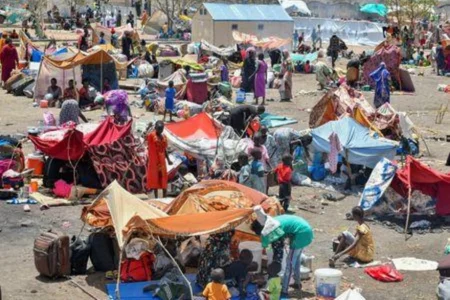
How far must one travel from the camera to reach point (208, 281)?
31.9 ft

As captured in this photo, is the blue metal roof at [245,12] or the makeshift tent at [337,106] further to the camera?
the blue metal roof at [245,12]

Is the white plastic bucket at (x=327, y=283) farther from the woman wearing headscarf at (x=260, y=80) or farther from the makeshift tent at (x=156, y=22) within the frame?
the makeshift tent at (x=156, y=22)

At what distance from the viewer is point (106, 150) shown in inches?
551

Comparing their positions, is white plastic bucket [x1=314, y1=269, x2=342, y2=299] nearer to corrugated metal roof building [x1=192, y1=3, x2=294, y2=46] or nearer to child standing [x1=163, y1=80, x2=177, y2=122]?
child standing [x1=163, y1=80, x2=177, y2=122]

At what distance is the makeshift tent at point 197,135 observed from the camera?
48.5 feet

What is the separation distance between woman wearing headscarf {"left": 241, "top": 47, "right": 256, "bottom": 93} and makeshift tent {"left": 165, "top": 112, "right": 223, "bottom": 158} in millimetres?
8378

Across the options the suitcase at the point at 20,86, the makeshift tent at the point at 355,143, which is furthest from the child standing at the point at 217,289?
the suitcase at the point at 20,86

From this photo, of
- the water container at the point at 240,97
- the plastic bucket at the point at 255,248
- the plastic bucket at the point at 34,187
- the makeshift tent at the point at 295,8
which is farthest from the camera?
the makeshift tent at the point at 295,8

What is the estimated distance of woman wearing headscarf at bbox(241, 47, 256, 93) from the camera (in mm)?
24125

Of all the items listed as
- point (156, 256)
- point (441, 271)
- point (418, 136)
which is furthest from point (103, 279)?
point (418, 136)

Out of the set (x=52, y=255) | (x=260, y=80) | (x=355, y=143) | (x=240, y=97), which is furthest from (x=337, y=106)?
(x=52, y=255)

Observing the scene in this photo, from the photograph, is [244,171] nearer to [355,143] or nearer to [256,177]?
[256,177]

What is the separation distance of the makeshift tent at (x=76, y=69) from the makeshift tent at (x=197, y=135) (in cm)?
735

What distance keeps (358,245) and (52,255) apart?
3.75 m
